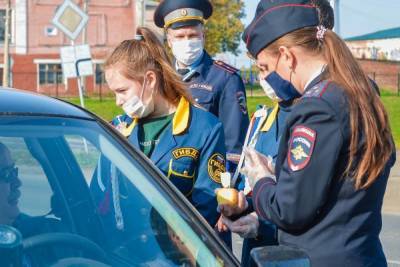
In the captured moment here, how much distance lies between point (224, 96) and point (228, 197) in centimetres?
150

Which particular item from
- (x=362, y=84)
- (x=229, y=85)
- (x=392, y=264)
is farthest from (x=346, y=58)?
(x=392, y=264)

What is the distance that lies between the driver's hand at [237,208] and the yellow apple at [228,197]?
2 centimetres

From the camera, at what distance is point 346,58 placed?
2758mm

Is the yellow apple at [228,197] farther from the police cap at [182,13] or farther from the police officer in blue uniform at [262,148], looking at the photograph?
the police cap at [182,13]

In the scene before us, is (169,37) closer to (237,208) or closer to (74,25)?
(237,208)

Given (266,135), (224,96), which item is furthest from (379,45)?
(266,135)

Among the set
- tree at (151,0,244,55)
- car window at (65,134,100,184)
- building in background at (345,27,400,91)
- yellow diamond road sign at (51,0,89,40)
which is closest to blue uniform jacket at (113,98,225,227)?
car window at (65,134,100,184)

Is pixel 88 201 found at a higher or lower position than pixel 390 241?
higher

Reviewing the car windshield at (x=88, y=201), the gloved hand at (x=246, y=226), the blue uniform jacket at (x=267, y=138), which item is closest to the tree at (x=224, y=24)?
the blue uniform jacket at (x=267, y=138)

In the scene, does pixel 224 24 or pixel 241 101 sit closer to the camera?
pixel 241 101

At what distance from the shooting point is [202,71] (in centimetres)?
465

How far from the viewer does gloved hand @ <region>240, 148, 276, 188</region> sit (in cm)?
288

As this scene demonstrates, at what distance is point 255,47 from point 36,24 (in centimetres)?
4795

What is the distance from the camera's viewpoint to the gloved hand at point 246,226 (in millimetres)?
3176
